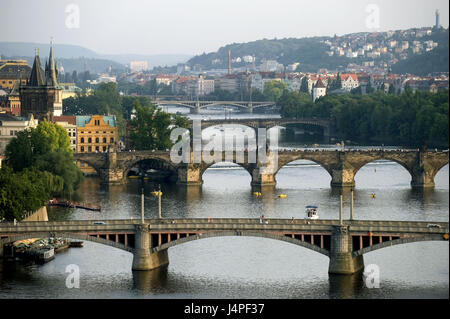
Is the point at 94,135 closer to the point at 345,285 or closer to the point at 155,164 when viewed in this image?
the point at 155,164

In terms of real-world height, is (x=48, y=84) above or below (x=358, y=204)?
above

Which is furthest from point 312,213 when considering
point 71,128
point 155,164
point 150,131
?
point 71,128

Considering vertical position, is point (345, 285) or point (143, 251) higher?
point (143, 251)

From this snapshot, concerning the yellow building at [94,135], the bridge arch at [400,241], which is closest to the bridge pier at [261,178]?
the yellow building at [94,135]

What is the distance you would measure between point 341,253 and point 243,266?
4406mm

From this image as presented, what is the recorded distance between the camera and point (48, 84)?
79.6 metres

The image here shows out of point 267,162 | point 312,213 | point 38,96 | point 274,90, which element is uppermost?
point 38,96

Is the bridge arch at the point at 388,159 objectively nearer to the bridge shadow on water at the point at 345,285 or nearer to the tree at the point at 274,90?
the bridge shadow on water at the point at 345,285

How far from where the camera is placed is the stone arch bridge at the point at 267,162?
67.9 m

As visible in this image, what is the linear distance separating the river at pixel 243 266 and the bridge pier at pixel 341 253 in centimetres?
40

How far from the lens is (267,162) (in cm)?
6850

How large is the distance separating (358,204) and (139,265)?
2004 centimetres
